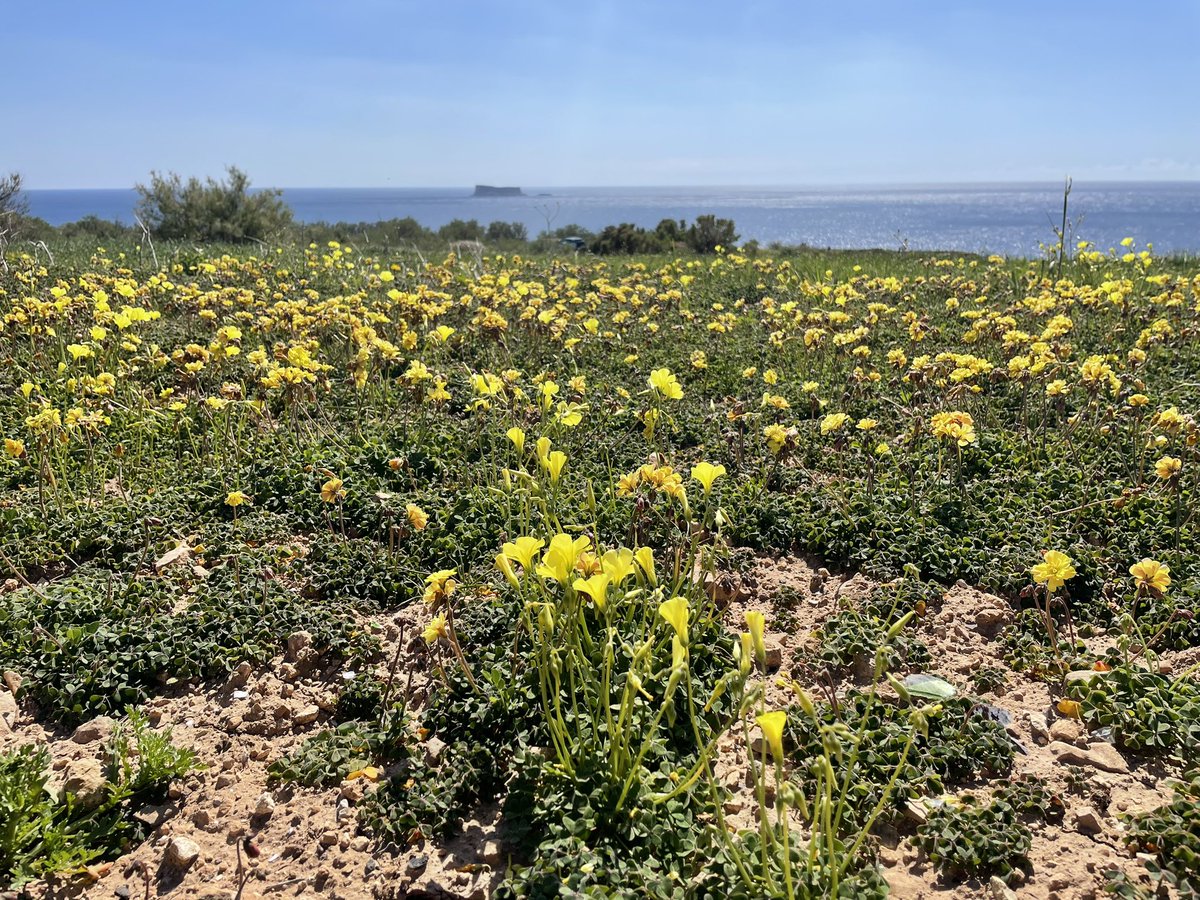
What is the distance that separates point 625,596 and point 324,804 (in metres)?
1.20

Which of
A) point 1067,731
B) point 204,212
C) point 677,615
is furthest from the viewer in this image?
point 204,212

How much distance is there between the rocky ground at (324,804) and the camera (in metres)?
2.26

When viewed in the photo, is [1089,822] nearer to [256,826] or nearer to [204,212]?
[256,826]

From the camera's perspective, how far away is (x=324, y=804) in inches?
101

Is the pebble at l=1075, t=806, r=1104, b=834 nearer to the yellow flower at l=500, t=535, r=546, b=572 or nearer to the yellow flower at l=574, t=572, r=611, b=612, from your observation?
the yellow flower at l=574, t=572, r=611, b=612

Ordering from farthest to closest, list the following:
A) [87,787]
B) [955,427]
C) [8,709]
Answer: [955,427] < [8,709] < [87,787]

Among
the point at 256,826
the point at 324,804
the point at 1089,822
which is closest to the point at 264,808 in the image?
the point at 256,826

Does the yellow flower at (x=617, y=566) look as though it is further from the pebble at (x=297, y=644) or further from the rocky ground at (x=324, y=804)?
the pebble at (x=297, y=644)

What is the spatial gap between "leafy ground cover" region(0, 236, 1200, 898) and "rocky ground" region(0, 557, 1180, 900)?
0.06 ft

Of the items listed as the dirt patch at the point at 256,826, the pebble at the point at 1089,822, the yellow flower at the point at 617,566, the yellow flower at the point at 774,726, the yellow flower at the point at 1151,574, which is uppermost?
the yellow flower at the point at 617,566

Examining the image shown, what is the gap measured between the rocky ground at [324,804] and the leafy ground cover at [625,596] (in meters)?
0.02

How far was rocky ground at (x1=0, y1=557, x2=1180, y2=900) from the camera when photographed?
2264 mm

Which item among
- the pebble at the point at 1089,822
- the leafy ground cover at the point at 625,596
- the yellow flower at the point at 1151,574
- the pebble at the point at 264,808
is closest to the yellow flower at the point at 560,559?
the leafy ground cover at the point at 625,596

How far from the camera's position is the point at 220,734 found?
291 centimetres
